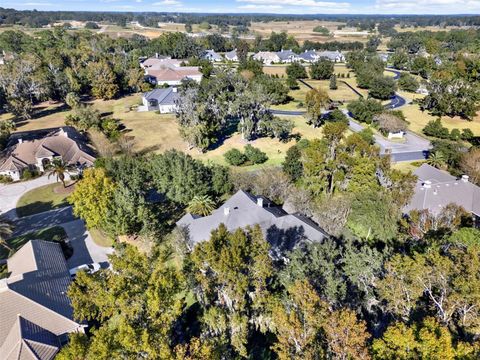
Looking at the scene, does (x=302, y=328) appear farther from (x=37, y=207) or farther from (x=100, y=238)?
(x=37, y=207)

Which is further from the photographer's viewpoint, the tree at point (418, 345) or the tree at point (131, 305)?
the tree at point (131, 305)

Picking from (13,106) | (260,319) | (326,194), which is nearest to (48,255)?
(260,319)

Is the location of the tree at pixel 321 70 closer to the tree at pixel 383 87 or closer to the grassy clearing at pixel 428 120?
the tree at pixel 383 87

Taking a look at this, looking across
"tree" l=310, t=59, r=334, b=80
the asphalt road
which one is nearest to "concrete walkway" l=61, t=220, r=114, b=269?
the asphalt road

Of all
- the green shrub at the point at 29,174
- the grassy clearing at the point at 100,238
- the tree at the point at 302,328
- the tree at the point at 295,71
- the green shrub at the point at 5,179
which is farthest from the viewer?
the tree at the point at 295,71

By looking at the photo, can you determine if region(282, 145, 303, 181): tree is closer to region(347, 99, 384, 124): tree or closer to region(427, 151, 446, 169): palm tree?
region(427, 151, 446, 169): palm tree

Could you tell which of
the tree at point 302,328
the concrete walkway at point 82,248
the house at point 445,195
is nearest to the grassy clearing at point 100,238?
the concrete walkway at point 82,248
